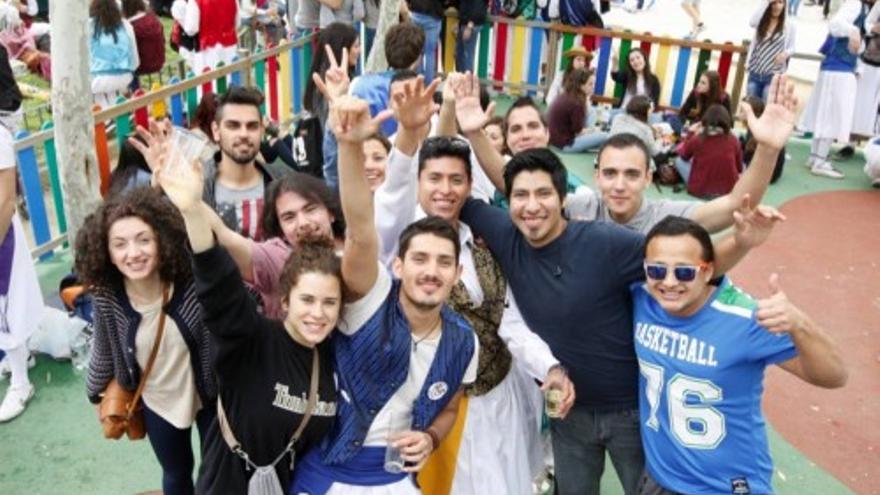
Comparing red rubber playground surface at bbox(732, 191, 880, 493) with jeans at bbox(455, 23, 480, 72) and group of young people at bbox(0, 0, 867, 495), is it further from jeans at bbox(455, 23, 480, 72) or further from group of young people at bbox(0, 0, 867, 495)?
jeans at bbox(455, 23, 480, 72)

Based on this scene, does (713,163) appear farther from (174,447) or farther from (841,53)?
(174,447)

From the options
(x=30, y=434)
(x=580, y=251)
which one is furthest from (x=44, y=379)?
(x=580, y=251)

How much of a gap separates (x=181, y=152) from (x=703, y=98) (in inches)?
291

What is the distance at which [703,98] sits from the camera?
29.5ft

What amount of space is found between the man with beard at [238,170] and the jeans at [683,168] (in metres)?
5.16

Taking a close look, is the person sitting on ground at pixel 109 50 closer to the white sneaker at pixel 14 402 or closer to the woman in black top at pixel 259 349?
the white sneaker at pixel 14 402

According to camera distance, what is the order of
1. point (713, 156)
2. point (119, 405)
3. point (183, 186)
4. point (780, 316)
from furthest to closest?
point (713, 156)
point (119, 405)
point (183, 186)
point (780, 316)

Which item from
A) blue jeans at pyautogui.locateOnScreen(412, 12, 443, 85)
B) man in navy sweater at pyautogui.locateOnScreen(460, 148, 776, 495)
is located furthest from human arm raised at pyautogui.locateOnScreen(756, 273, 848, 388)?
blue jeans at pyautogui.locateOnScreen(412, 12, 443, 85)

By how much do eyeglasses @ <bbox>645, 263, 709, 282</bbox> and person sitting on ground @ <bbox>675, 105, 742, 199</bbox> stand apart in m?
5.41

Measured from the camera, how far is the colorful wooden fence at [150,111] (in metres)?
5.87

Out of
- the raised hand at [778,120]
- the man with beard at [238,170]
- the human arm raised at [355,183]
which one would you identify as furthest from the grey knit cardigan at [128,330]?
the raised hand at [778,120]

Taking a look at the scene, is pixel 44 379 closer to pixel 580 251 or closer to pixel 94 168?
pixel 94 168

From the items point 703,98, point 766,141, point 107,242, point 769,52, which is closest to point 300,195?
point 107,242

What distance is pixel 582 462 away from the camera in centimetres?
346
